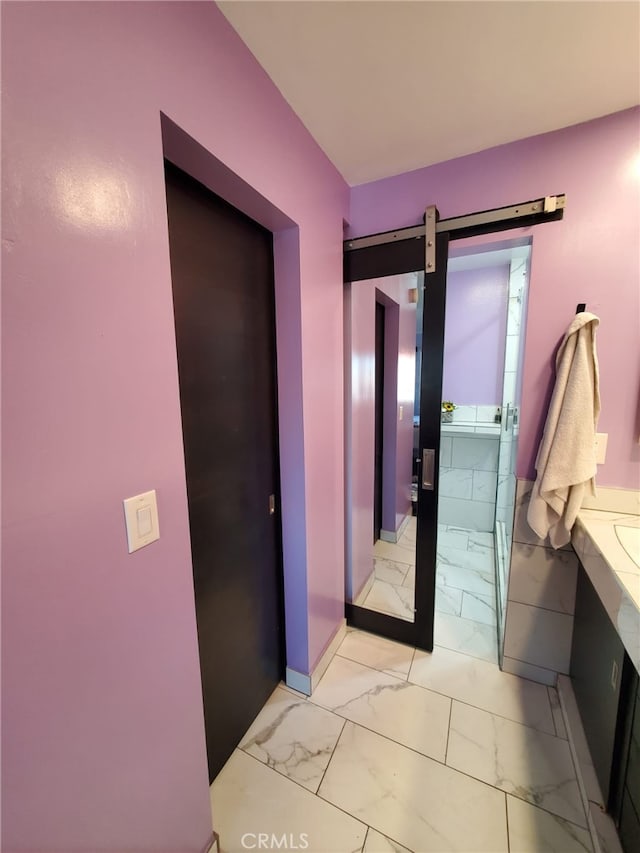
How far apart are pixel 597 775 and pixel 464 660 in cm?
62

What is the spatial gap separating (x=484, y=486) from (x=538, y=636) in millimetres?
1542

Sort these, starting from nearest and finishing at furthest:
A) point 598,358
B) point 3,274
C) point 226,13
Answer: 1. point 3,274
2. point 226,13
3. point 598,358

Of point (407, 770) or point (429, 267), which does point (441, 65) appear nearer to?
point (429, 267)

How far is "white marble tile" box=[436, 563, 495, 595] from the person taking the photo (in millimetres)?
2303

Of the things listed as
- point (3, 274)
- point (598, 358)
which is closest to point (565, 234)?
point (598, 358)

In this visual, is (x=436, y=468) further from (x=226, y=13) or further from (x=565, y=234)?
(x=226, y=13)

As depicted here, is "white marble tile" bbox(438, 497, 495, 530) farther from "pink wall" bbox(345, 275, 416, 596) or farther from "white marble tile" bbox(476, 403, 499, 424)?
"pink wall" bbox(345, 275, 416, 596)

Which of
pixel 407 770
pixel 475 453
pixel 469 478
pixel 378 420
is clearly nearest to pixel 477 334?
pixel 475 453

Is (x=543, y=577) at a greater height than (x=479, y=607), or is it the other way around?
(x=543, y=577)

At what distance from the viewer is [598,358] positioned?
137 centimetres

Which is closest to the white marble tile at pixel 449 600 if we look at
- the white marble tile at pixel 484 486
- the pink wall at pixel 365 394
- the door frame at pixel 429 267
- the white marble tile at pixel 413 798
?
the door frame at pixel 429 267

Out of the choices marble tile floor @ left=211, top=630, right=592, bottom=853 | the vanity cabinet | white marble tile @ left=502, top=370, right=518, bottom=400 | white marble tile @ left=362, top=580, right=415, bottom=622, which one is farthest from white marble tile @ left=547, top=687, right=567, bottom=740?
white marble tile @ left=502, top=370, right=518, bottom=400

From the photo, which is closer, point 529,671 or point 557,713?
point 557,713

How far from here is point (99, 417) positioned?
25.5 inches
